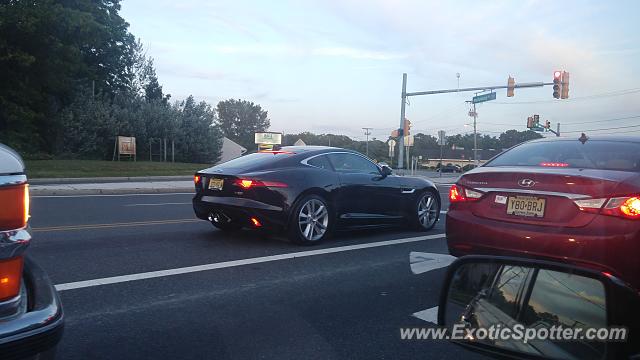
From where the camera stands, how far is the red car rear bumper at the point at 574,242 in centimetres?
382

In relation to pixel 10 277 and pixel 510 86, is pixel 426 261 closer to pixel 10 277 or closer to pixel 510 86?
pixel 10 277

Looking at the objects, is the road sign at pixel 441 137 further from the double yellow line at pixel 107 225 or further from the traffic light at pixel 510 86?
the double yellow line at pixel 107 225

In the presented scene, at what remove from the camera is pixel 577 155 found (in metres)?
4.91

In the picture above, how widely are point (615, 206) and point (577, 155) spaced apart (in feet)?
3.35

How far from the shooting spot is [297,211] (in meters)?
7.48

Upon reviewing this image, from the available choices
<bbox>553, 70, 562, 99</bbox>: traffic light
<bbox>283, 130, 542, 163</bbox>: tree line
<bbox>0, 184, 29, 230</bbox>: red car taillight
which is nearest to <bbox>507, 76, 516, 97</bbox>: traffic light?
<bbox>553, 70, 562, 99</bbox>: traffic light

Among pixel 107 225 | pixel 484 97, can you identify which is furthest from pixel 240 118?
pixel 107 225

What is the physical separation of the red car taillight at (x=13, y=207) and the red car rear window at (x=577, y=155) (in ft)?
13.1

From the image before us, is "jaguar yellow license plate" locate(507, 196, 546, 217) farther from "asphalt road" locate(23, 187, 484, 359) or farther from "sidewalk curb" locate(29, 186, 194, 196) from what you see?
"sidewalk curb" locate(29, 186, 194, 196)

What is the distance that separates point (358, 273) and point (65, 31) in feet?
106

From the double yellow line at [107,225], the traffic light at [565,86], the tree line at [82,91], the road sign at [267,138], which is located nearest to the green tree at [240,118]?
the tree line at [82,91]

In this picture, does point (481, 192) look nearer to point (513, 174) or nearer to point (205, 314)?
point (513, 174)

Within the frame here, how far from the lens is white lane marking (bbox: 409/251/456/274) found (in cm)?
662

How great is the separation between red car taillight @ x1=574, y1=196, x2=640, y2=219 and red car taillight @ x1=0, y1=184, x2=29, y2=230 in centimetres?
362
